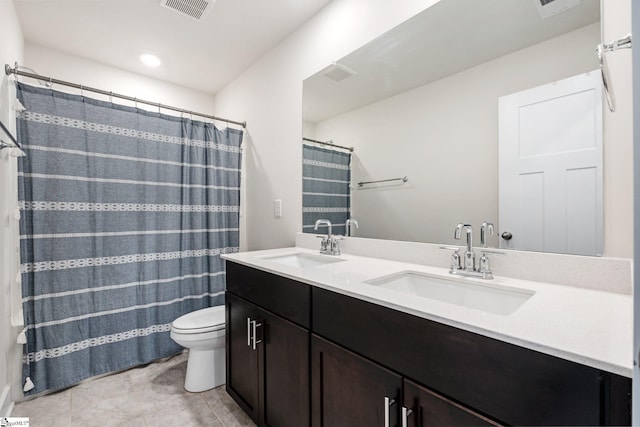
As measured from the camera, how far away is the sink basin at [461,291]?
99 cm

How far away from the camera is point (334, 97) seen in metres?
1.85

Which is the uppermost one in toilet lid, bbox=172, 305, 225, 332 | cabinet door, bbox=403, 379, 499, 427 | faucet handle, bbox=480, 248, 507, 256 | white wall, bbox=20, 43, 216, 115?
white wall, bbox=20, 43, 216, 115

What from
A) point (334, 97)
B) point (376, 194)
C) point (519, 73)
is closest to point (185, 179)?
point (334, 97)

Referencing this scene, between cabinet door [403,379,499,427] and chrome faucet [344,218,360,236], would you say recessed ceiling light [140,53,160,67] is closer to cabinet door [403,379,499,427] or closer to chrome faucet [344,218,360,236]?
chrome faucet [344,218,360,236]

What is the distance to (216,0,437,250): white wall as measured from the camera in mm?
1650

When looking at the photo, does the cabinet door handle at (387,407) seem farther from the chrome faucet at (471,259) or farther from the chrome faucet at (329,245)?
the chrome faucet at (329,245)

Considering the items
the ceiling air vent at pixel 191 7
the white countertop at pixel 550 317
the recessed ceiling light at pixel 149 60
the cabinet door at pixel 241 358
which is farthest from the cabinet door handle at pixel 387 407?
the recessed ceiling light at pixel 149 60

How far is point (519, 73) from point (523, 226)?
599 mm

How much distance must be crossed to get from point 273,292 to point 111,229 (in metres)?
1.40

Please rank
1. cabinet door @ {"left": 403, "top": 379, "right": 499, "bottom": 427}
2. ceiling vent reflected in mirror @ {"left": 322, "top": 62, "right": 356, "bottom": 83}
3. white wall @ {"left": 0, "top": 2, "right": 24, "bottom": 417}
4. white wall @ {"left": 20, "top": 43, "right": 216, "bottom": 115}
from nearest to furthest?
cabinet door @ {"left": 403, "top": 379, "right": 499, "bottom": 427} → white wall @ {"left": 0, "top": 2, "right": 24, "bottom": 417} → ceiling vent reflected in mirror @ {"left": 322, "top": 62, "right": 356, "bottom": 83} → white wall @ {"left": 20, "top": 43, "right": 216, "bottom": 115}

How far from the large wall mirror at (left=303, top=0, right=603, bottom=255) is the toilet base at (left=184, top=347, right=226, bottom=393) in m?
1.22

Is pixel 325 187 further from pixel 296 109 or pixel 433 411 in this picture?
pixel 433 411

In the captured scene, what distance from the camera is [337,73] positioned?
1.81 metres

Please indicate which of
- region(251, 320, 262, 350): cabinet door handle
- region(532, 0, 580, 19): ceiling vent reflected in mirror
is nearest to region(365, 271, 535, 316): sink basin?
region(251, 320, 262, 350): cabinet door handle
